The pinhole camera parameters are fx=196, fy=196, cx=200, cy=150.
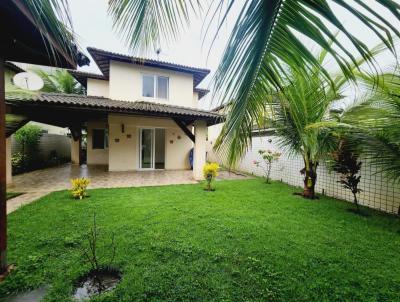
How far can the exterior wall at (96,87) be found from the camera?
1275 cm

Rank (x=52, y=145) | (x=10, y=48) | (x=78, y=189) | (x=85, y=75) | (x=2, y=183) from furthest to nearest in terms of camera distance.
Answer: (x=52, y=145) → (x=85, y=75) → (x=78, y=189) → (x=10, y=48) → (x=2, y=183)

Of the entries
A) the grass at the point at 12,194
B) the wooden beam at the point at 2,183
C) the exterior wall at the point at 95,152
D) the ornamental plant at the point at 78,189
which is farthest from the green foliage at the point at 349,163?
the exterior wall at the point at 95,152

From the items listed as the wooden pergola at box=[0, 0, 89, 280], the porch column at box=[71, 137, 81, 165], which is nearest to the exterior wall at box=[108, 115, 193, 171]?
the porch column at box=[71, 137, 81, 165]

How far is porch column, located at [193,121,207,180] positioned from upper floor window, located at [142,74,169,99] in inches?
145

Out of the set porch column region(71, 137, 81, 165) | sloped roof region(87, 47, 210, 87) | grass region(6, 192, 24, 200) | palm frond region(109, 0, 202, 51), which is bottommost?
grass region(6, 192, 24, 200)

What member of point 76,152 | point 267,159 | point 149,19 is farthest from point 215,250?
point 76,152

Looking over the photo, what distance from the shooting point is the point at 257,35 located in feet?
3.24

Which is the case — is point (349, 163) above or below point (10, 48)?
below

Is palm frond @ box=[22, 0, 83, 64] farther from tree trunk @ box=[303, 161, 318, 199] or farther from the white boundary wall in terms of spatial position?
tree trunk @ box=[303, 161, 318, 199]

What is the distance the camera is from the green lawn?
2436mm

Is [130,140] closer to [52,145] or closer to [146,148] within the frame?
[146,148]

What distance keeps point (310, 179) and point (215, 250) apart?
4.69m

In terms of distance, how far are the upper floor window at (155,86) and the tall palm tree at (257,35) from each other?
10.1m

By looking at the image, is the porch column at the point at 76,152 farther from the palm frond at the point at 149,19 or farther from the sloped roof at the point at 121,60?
the palm frond at the point at 149,19
